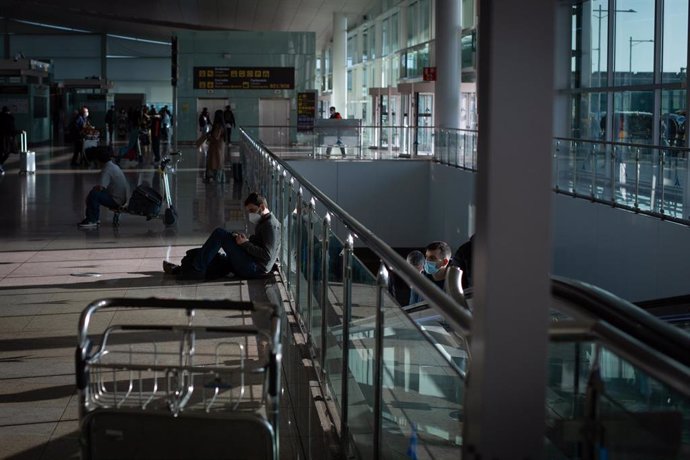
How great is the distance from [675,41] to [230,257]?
38.9 ft

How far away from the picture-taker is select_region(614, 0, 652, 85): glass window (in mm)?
19672

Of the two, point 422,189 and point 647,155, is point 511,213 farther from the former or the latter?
point 422,189

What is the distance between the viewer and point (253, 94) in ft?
125

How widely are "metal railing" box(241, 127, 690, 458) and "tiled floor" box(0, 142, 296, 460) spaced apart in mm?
1330

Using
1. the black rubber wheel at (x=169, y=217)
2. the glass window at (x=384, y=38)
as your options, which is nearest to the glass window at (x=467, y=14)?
the glass window at (x=384, y=38)

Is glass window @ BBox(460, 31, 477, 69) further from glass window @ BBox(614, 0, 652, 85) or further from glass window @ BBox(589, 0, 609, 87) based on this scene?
glass window @ BBox(614, 0, 652, 85)

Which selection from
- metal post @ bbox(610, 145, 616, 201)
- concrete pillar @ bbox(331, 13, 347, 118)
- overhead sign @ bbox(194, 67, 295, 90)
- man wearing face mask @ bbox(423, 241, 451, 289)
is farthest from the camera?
concrete pillar @ bbox(331, 13, 347, 118)

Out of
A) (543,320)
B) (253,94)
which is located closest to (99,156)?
(543,320)

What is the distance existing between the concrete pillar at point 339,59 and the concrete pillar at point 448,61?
55.8 feet

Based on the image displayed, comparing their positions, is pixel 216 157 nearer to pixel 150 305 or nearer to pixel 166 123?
pixel 150 305

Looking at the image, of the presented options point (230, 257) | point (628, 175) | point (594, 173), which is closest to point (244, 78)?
point (594, 173)

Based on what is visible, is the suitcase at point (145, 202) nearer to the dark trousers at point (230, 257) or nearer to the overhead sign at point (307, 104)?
the dark trousers at point (230, 257)

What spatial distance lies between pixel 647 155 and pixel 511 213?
517 inches

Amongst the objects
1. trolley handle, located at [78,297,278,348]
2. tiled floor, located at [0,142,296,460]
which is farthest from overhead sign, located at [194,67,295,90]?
trolley handle, located at [78,297,278,348]
